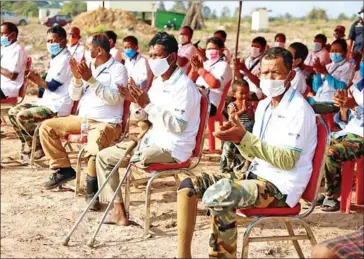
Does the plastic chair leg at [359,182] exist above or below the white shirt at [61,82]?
below

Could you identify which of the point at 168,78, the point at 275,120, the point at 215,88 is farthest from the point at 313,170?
the point at 215,88

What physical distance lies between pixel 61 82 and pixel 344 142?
3.35 meters

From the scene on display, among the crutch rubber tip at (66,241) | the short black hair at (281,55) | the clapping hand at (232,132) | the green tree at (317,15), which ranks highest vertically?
the green tree at (317,15)

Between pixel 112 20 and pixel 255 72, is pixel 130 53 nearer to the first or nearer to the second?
pixel 255 72

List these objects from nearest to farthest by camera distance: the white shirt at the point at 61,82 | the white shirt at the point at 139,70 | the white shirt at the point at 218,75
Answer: the white shirt at the point at 61,82
the white shirt at the point at 218,75
the white shirt at the point at 139,70

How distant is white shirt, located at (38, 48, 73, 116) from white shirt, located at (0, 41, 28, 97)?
3.22ft

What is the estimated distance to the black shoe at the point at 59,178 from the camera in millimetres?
6840

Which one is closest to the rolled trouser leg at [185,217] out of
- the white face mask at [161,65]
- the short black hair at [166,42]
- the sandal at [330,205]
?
the white face mask at [161,65]

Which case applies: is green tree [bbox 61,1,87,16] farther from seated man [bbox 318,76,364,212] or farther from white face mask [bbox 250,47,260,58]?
seated man [bbox 318,76,364,212]

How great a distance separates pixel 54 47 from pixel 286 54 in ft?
12.6

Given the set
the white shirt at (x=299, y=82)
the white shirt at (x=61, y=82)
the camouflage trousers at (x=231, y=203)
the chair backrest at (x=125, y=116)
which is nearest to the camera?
the camouflage trousers at (x=231, y=203)

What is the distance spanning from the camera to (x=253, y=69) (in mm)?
9219

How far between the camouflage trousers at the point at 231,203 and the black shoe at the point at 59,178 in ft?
9.40

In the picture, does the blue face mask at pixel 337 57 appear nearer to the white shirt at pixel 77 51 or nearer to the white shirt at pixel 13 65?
the white shirt at pixel 77 51
